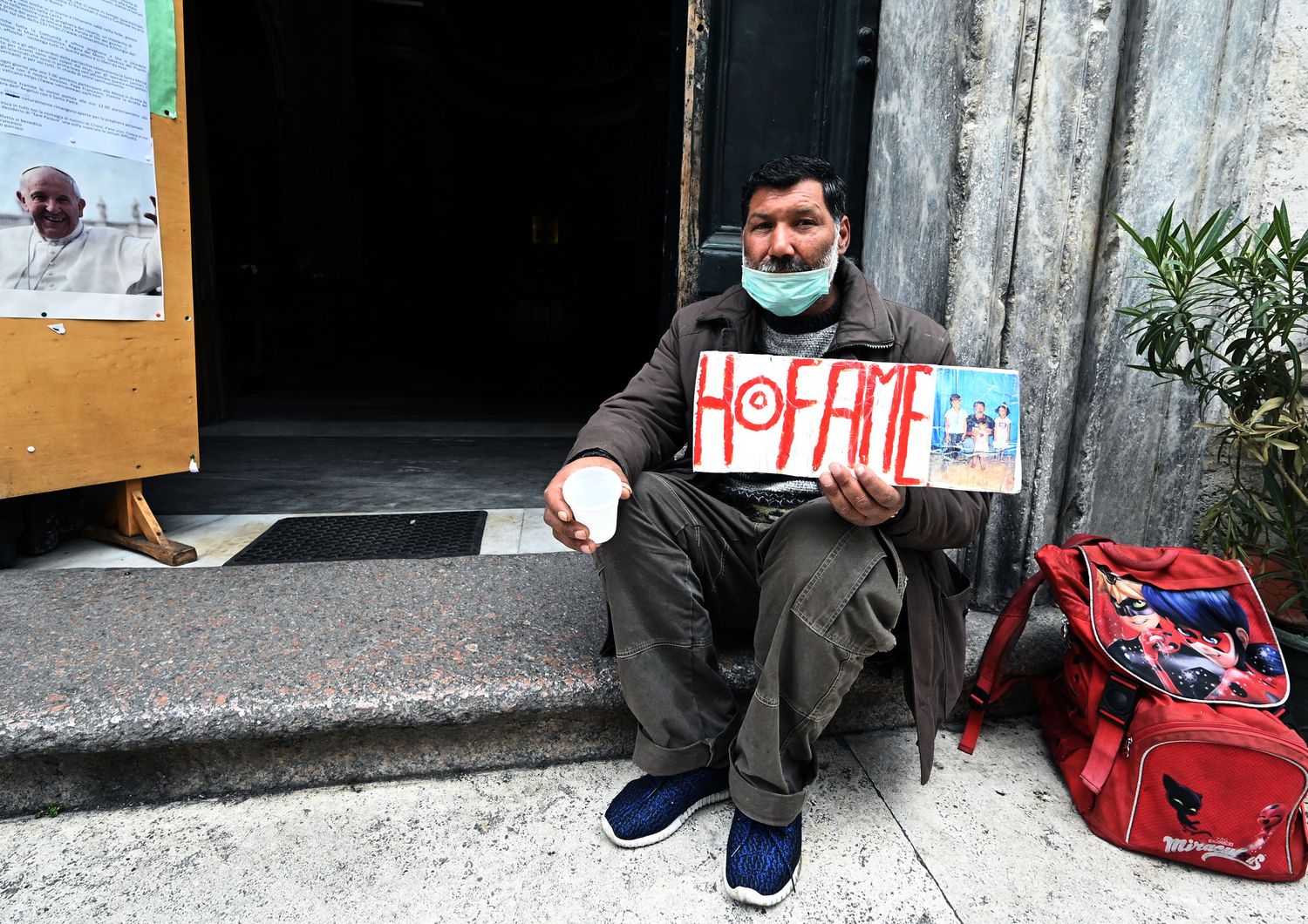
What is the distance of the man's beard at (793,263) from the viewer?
164 cm

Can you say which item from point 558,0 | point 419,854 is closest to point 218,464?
point 419,854

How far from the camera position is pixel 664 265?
256cm

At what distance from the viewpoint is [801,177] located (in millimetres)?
1633

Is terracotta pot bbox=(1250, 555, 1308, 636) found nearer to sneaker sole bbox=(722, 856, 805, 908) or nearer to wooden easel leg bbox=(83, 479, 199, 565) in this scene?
sneaker sole bbox=(722, 856, 805, 908)

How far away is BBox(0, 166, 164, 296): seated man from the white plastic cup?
1874mm

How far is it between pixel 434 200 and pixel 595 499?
11.1 metres

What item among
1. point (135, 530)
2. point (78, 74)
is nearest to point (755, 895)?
point (135, 530)

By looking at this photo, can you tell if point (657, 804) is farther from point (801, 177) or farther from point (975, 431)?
point (801, 177)

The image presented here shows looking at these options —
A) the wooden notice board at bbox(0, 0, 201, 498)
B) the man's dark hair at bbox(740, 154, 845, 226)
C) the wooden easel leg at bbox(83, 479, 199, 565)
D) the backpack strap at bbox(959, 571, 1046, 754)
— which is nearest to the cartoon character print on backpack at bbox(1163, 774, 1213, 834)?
the backpack strap at bbox(959, 571, 1046, 754)

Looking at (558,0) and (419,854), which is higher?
(558,0)

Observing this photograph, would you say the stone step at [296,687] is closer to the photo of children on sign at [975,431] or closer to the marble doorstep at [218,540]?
the marble doorstep at [218,540]

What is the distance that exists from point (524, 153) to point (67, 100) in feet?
36.6

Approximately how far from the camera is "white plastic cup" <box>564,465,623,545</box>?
139 centimetres

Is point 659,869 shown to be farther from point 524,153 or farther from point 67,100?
point 524,153
